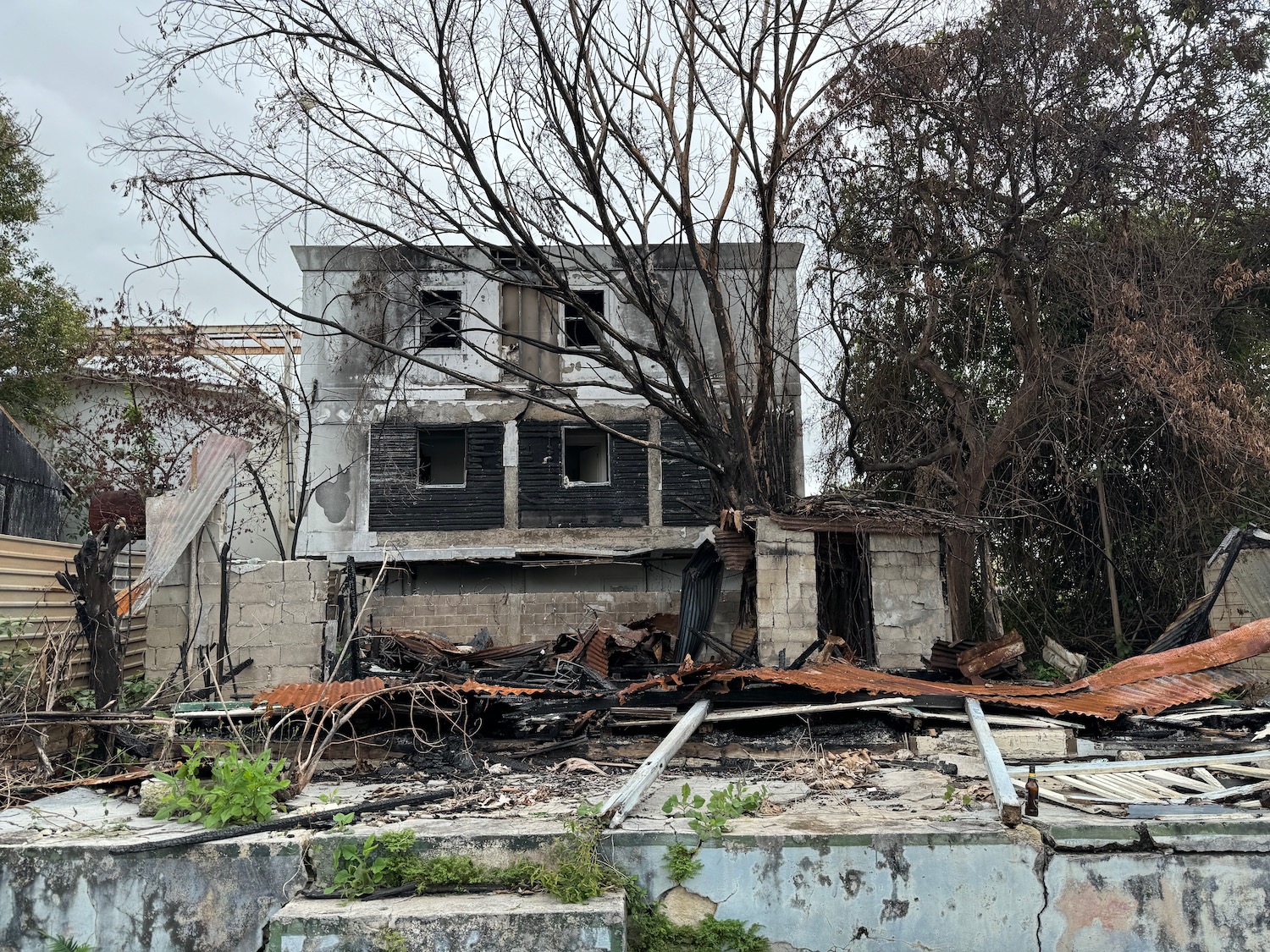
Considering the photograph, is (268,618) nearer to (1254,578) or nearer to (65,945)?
(65,945)

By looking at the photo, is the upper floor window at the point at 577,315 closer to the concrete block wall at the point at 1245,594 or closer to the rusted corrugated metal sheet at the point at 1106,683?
the rusted corrugated metal sheet at the point at 1106,683

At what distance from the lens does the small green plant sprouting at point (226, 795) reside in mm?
5367

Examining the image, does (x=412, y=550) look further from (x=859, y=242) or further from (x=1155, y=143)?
(x=1155, y=143)

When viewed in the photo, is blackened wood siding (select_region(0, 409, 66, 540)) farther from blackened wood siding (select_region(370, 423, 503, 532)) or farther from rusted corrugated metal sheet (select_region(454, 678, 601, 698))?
rusted corrugated metal sheet (select_region(454, 678, 601, 698))

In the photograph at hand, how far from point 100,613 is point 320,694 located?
1.95m

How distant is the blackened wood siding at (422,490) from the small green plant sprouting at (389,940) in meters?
13.9

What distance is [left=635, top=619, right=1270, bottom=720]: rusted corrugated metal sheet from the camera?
24.4 ft

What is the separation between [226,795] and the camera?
5410 millimetres

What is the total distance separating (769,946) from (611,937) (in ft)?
Answer: 3.10

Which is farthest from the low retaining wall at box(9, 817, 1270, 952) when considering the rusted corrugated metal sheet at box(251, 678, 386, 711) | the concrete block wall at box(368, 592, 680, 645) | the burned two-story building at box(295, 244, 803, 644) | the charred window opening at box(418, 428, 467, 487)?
the charred window opening at box(418, 428, 467, 487)

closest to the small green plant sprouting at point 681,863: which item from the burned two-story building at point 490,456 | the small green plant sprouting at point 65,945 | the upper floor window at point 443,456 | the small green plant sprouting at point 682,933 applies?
the small green plant sprouting at point 682,933

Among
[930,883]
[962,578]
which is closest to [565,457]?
[962,578]

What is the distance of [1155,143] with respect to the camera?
13641 millimetres

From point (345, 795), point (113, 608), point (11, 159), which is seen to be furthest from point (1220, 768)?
point (11, 159)
